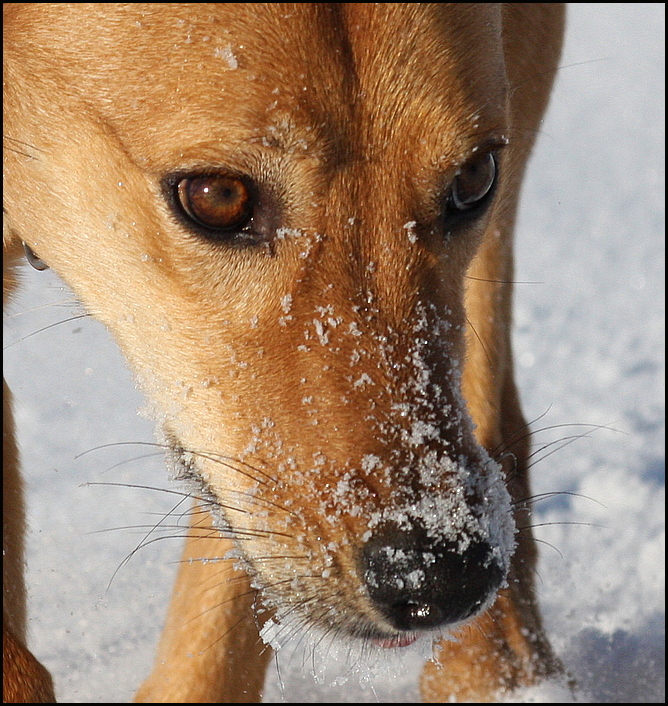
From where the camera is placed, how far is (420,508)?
216cm

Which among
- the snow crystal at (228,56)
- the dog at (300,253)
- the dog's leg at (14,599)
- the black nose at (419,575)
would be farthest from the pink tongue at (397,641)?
the snow crystal at (228,56)

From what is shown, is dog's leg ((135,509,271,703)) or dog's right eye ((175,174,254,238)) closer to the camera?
dog's right eye ((175,174,254,238))

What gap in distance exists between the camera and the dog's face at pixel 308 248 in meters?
2.12

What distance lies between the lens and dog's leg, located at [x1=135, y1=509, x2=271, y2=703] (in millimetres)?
3209

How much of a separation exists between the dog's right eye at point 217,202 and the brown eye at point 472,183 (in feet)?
1.50

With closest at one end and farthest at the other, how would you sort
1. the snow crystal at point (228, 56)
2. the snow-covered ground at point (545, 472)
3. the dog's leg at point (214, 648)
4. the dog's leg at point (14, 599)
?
the snow crystal at point (228, 56)
the dog's leg at point (14, 599)
the dog's leg at point (214, 648)
the snow-covered ground at point (545, 472)

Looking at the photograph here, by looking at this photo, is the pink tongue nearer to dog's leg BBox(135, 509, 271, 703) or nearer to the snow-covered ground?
the snow-covered ground

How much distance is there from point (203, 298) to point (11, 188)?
0.65m

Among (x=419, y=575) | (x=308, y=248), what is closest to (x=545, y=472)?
(x=419, y=575)

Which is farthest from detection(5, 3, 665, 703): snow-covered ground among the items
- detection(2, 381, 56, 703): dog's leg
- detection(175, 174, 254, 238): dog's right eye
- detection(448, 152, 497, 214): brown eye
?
detection(448, 152, 497, 214): brown eye

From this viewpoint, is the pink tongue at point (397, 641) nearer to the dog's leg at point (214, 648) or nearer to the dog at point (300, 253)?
the dog at point (300, 253)

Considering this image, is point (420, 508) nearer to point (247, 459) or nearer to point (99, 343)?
point (247, 459)

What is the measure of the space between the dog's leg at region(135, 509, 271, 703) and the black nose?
42.8 inches

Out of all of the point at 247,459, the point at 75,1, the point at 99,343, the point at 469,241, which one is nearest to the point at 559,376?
the point at 99,343
